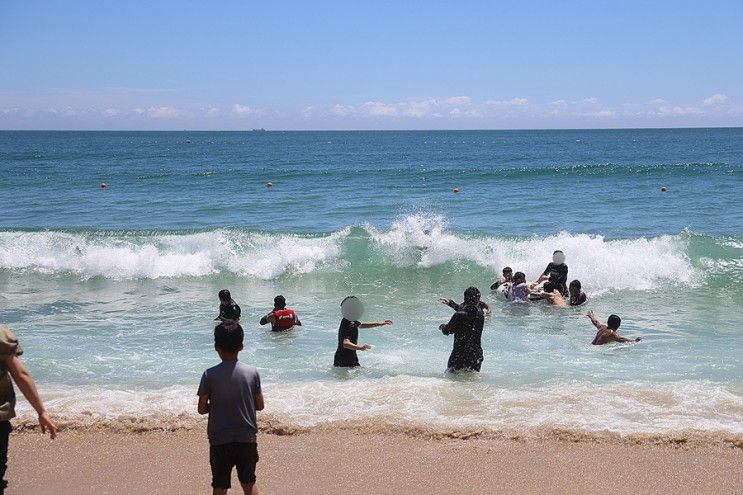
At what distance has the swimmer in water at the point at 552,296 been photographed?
41.0 ft

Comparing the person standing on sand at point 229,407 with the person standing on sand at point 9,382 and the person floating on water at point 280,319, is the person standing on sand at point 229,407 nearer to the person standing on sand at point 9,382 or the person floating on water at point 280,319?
the person standing on sand at point 9,382

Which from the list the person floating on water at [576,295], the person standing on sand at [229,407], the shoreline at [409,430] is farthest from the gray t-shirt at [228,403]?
the person floating on water at [576,295]

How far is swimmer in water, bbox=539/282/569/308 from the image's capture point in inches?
492

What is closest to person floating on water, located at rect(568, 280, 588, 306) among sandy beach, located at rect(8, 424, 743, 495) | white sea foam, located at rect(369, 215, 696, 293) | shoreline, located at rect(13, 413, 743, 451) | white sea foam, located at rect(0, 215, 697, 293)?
white sea foam, located at rect(369, 215, 696, 293)

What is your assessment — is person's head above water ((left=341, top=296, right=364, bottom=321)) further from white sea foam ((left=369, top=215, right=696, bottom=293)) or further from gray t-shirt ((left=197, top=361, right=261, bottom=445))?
white sea foam ((left=369, top=215, right=696, bottom=293))

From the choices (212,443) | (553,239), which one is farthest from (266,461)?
(553,239)

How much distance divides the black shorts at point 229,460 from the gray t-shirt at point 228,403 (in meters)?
0.05

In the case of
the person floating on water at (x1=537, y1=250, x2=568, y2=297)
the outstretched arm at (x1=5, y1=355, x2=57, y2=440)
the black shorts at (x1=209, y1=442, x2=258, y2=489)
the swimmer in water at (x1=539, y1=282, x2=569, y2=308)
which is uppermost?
the outstretched arm at (x1=5, y1=355, x2=57, y2=440)

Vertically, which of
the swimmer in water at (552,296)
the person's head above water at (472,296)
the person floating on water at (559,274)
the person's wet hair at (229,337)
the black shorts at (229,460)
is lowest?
the swimmer in water at (552,296)

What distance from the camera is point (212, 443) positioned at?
4.20 m

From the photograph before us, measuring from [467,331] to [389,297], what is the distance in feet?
19.9

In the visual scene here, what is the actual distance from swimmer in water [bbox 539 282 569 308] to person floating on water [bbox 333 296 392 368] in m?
5.05

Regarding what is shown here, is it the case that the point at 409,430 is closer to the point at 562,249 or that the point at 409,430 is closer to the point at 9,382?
the point at 9,382

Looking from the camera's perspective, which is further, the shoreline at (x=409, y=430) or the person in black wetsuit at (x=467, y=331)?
the person in black wetsuit at (x=467, y=331)
